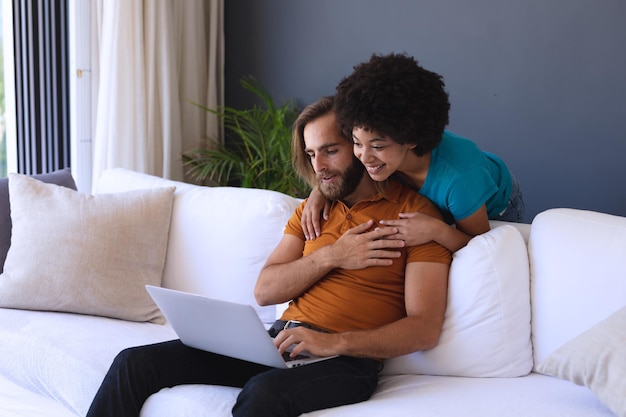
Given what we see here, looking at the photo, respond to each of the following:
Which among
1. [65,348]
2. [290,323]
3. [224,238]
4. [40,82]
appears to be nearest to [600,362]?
[290,323]

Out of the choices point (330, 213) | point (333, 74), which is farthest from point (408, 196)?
point (333, 74)

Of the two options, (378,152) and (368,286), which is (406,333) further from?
(378,152)

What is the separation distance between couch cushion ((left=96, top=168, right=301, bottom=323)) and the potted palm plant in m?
0.94

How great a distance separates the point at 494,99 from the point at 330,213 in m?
1.38

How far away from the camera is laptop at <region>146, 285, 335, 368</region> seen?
175cm

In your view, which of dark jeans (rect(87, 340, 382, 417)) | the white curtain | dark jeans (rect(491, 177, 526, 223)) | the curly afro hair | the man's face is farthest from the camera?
the white curtain

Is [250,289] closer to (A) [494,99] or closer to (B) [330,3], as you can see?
(A) [494,99]

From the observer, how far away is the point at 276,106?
4.07m

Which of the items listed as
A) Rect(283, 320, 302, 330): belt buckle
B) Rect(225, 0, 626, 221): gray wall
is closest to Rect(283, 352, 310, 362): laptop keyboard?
Rect(283, 320, 302, 330): belt buckle

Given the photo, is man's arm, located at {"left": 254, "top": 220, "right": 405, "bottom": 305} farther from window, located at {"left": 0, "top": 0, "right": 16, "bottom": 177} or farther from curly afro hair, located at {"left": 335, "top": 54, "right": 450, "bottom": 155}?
window, located at {"left": 0, "top": 0, "right": 16, "bottom": 177}

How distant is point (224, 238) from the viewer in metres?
2.58

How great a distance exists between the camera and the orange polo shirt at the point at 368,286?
6.51ft

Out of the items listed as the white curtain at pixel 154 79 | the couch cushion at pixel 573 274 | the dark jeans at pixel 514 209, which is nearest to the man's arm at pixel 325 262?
the couch cushion at pixel 573 274

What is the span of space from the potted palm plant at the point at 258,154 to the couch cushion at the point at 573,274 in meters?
1.65
